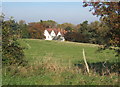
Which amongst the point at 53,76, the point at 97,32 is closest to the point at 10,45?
the point at 53,76

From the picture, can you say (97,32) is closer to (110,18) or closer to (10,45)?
(110,18)

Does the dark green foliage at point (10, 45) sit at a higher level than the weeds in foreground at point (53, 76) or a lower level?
higher

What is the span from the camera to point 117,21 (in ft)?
23.9

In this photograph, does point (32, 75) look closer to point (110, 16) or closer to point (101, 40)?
point (101, 40)

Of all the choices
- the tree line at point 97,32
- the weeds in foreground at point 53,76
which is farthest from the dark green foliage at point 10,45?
the weeds in foreground at point 53,76

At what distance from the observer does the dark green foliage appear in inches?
351

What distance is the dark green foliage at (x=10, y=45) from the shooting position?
29.2 ft

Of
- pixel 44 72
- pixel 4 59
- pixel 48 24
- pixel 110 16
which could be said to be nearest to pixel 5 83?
pixel 44 72

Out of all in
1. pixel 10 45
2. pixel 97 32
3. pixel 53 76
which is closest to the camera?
pixel 53 76

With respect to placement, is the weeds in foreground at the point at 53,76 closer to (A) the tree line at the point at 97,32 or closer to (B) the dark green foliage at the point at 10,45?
(B) the dark green foliage at the point at 10,45

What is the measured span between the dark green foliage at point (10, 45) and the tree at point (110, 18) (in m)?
3.75

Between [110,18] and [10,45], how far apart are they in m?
4.68

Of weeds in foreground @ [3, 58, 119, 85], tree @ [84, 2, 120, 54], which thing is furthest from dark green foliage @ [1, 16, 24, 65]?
tree @ [84, 2, 120, 54]

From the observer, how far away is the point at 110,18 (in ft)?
24.2
